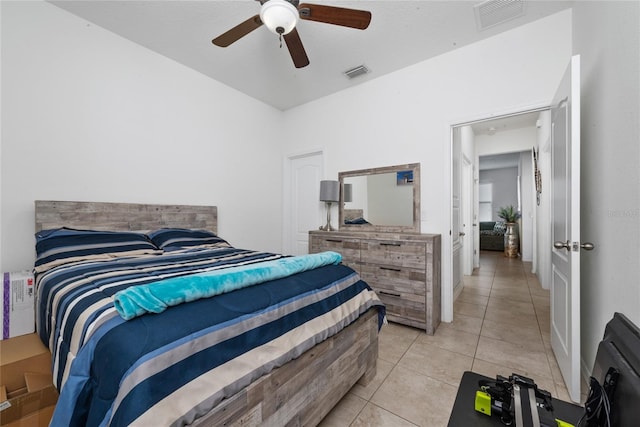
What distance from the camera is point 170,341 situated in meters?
0.82

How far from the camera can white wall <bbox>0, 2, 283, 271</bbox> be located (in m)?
1.99

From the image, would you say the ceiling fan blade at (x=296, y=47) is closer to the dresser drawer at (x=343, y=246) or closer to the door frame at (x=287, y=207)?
the dresser drawer at (x=343, y=246)

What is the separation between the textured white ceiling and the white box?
2.19 metres

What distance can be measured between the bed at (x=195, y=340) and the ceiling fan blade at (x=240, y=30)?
5.21 feet

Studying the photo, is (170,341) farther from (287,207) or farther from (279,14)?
(287,207)

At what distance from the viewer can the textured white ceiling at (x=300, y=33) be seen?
2.14 metres

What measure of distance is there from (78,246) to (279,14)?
2.12 m

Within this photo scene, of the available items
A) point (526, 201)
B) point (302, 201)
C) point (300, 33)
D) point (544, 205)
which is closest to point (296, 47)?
point (300, 33)

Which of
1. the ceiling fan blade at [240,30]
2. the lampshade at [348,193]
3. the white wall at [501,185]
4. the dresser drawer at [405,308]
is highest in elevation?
the ceiling fan blade at [240,30]

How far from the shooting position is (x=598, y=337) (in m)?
1.57

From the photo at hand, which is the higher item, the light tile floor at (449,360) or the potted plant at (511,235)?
the potted plant at (511,235)

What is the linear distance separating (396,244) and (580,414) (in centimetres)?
179

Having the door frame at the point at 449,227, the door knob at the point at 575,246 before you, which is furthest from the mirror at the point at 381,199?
the door knob at the point at 575,246

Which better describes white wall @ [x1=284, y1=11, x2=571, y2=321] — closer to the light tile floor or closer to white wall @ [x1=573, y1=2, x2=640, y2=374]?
white wall @ [x1=573, y1=2, x2=640, y2=374]
